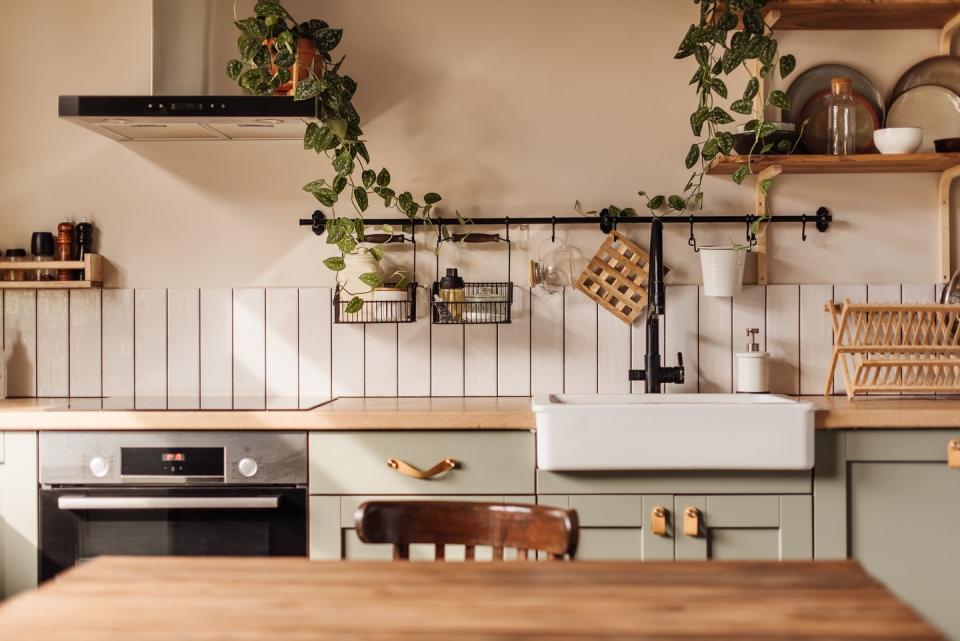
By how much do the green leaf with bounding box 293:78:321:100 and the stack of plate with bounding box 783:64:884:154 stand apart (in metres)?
1.44

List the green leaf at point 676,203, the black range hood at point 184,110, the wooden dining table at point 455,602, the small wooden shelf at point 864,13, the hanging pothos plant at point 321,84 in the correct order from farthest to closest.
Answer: the green leaf at point 676,203 → the small wooden shelf at point 864,13 → the hanging pothos plant at point 321,84 → the black range hood at point 184,110 → the wooden dining table at point 455,602

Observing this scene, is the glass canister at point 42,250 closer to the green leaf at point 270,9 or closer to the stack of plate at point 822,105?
the green leaf at point 270,9

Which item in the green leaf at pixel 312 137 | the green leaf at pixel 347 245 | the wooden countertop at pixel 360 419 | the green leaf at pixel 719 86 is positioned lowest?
the wooden countertop at pixel 360 419

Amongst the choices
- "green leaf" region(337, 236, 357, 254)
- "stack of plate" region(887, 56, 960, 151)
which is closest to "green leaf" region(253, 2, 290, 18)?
"green leaf" region(337, 236, 357, 254)

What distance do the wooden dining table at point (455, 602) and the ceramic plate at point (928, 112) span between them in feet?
6.70

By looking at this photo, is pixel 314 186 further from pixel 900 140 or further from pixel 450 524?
pixel 900 140

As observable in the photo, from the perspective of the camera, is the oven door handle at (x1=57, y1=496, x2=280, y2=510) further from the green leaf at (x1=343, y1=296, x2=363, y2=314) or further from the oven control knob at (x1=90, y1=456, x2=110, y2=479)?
the green leaf at (x1=343, y1=296, x2=363, y2=314)

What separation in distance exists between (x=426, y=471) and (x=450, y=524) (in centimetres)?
81

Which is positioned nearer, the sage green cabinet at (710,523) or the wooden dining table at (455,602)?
the wooden dining table at (455,602)

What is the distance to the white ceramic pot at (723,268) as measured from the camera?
252cm

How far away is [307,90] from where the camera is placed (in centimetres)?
230

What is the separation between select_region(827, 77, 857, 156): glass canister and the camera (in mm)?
2512

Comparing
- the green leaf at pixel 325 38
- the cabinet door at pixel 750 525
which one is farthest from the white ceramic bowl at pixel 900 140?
the green leaf at pixel 325 38

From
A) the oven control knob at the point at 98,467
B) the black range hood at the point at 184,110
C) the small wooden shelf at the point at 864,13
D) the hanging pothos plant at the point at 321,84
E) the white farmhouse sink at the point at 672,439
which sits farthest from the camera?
the small wooden shelf at the point at 864,13
